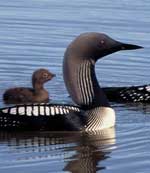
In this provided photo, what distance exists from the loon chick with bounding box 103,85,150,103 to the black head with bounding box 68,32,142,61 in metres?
1.51

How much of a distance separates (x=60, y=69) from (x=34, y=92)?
1492 mm

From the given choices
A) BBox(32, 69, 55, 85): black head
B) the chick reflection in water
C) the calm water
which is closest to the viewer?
the chick reflection in water

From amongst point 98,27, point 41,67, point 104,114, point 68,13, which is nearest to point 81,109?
point 104,114

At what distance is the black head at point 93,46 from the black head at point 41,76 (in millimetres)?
1576

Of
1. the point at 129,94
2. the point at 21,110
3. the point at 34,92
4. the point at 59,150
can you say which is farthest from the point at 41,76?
the point at 59,150

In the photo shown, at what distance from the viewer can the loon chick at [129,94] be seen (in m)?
13.4

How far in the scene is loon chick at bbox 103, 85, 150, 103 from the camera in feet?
44.1

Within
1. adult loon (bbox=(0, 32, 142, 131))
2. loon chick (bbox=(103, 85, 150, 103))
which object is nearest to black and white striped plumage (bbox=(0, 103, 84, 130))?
adult loon (bbox=(0, 32, 142, 131))

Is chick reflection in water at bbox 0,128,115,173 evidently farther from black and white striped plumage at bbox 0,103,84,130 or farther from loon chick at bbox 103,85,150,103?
loon chick at bbox 103,85,150,103

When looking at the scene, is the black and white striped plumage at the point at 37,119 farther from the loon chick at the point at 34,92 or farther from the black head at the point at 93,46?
the loon chick at the point at 34,92

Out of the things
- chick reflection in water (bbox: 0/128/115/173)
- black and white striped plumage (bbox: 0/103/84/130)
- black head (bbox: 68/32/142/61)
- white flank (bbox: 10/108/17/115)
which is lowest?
chick reflection in water (bbox: 0/128/115/173)

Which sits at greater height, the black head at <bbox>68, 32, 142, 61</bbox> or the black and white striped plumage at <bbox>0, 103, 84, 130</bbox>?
the black head at <bbox>68, 32, 142, 61</bbox>

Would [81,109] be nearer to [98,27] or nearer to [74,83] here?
[74,83]

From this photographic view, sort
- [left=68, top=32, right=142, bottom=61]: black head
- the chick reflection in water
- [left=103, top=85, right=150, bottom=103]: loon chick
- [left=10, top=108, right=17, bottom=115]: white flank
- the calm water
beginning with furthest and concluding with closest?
[left=103, top=85, right=150, bottom=103]: loon chick → [left=68, top=32, right=142, bottom=61]: black head → [left=10, top=108, right=17, bottom=115]: white flank → the calm water → the chick reflection in water
